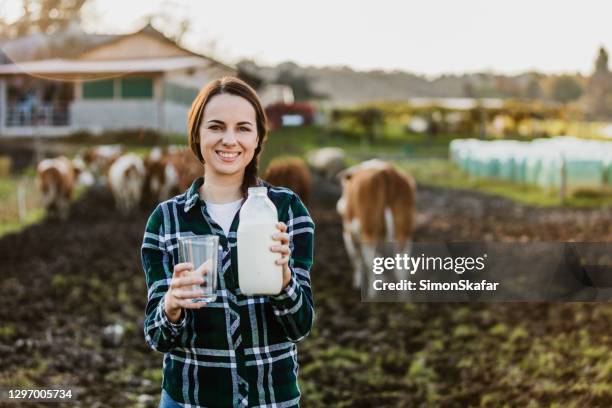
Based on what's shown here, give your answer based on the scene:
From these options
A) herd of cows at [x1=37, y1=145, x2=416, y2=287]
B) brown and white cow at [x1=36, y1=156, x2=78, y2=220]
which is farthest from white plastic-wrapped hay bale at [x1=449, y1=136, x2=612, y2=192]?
brown and white cow at [x1=36, y1=156, x2=78, y2=220]

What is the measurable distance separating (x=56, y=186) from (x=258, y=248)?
6916 mm

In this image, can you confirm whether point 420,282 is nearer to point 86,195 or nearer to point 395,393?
point 395,393

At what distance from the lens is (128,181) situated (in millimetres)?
8492

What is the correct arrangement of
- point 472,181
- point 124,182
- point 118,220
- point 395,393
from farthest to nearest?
point 472,181 → point 124,182 → point 118,220 → point 395,393

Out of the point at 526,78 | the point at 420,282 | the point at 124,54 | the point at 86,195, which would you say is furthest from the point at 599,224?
the point at 86,195

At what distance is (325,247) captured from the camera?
6203 mm

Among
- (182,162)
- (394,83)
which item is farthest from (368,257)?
(182,162)

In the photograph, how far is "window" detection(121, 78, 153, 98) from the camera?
4543mm

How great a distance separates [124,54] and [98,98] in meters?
0.26

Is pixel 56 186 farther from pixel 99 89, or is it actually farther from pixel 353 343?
pixel 353 343

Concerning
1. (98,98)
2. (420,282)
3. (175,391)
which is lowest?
(420,282)

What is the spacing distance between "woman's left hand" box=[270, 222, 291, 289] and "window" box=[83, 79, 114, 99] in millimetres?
3355

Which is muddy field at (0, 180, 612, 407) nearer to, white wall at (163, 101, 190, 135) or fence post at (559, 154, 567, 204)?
white wall at (163, 101, 190, 135)

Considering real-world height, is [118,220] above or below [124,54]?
below
